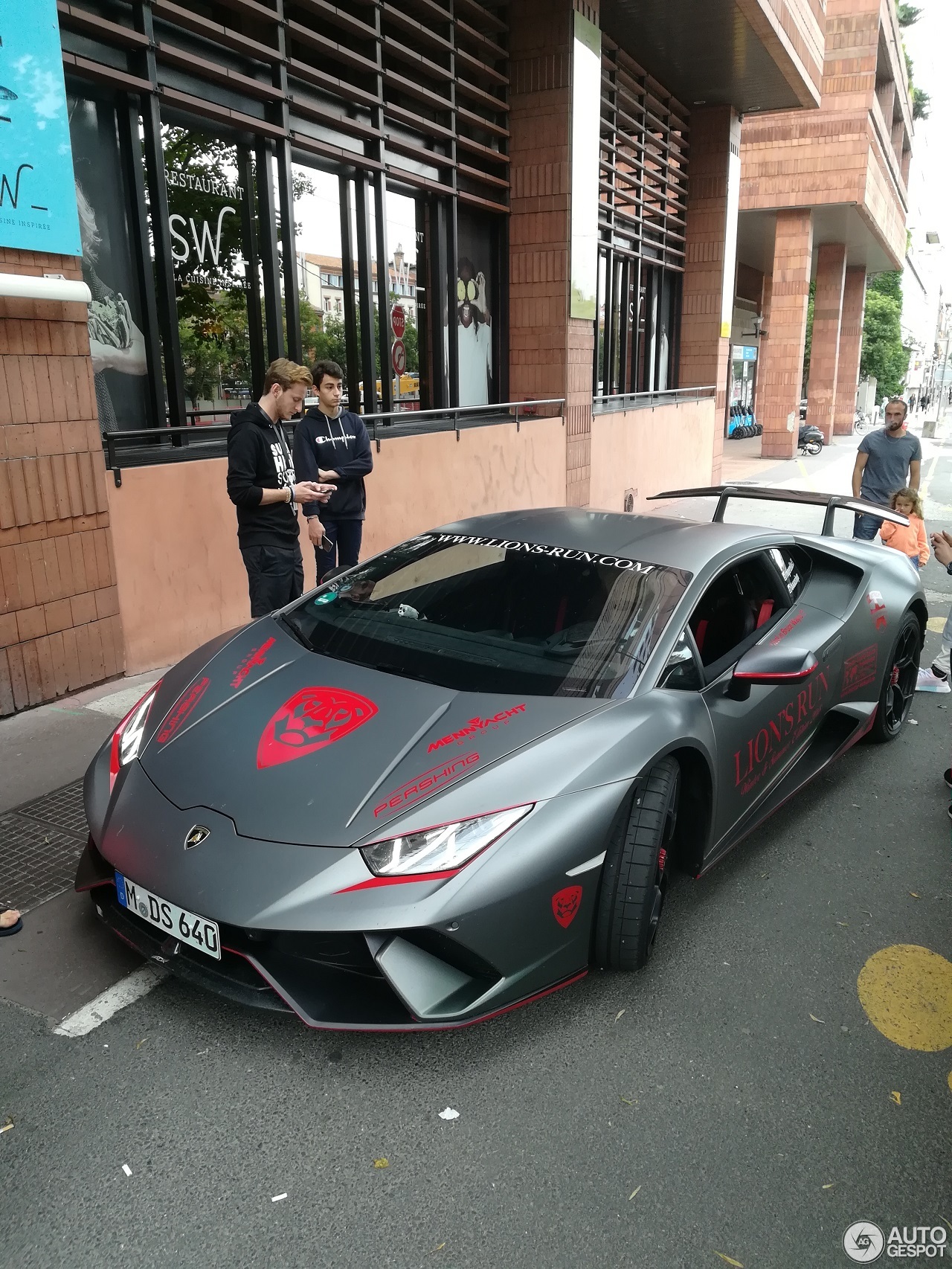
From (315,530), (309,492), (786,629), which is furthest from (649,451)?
(786,629)

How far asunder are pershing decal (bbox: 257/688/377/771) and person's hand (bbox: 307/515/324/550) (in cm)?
310

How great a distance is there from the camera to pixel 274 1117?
2418mm

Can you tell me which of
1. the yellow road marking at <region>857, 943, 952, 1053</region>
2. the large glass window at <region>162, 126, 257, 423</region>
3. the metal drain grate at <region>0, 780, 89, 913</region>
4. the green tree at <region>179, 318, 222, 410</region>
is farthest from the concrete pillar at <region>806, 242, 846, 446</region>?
the metal drain grate at <region>0, 780, 89, 913</region>

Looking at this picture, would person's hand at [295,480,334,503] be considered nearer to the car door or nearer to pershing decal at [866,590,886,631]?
the car door

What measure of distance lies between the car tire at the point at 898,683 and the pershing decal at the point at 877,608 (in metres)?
0.19

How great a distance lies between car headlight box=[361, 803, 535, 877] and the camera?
2.46 m

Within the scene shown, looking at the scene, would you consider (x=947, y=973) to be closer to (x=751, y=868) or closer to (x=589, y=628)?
(x=751, y=868)

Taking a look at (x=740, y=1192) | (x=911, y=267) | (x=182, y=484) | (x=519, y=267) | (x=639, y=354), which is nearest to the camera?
(x=740, y=1192)

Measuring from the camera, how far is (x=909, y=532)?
6996 mm

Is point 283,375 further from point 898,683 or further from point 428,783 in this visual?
point 898,683

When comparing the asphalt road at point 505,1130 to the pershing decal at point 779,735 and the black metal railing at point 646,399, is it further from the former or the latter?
the black metal railing at point 646,399

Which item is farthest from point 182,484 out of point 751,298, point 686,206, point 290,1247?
point 751,298

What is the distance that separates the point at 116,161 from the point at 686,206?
12774 mm

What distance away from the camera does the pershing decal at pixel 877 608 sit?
15.1 ft
